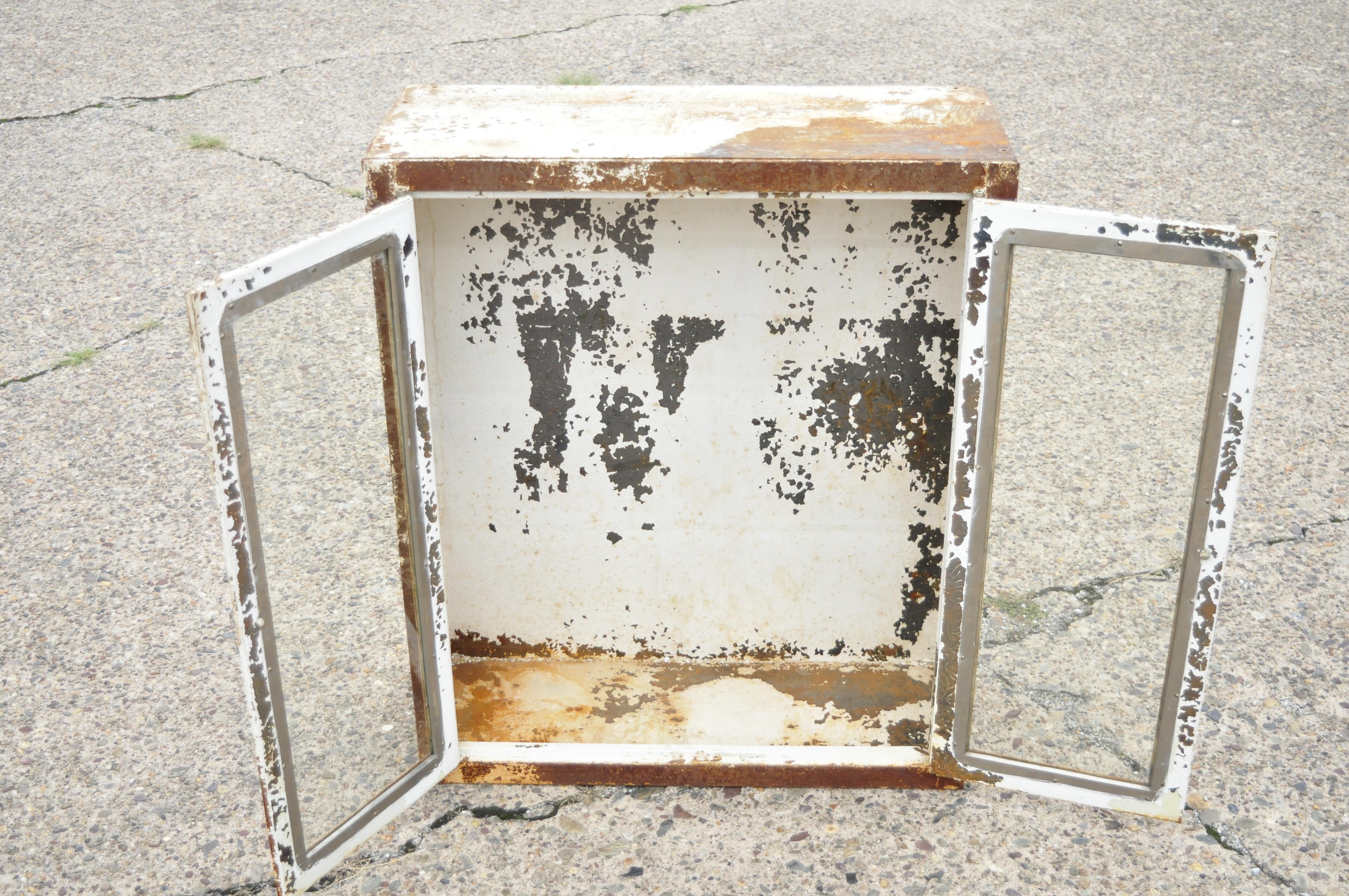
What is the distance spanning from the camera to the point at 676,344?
2.27 m

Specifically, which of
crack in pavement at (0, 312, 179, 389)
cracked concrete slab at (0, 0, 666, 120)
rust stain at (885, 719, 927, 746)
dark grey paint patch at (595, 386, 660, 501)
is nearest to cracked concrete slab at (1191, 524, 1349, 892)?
rust stain at (885, 719, 927, 746)

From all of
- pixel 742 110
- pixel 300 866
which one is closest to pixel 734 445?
pixel 742 110

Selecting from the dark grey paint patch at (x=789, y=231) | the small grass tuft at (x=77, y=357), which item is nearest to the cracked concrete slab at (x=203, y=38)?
the small grass tuft at (x=77, y=357)

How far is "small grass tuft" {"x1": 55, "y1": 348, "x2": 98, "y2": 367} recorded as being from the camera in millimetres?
3766

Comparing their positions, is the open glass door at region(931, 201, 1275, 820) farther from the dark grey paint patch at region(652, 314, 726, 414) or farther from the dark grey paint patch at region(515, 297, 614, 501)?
the dark grey paint patch at region(515, 297, 614, 501)

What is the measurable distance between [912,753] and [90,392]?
2.62 metres

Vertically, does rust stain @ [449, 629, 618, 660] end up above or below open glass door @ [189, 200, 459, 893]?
below

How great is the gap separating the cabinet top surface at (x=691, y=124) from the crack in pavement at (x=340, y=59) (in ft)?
12.5

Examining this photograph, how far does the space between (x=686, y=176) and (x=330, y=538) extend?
95cm

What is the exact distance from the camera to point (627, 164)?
6.28 ft

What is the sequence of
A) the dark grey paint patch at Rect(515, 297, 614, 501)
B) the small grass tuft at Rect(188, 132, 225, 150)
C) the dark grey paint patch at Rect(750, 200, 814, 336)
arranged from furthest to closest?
the small grass tuft at Rect(188, 132, 225, 150) → the dark grey paint patch at Rect(515, 297, 614, 501) → the dark grey paint patch at Rect(750, 200, 814, 336)

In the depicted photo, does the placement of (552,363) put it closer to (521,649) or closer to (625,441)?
(625,441)

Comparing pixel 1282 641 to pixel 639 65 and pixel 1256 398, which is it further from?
pixel 639 65

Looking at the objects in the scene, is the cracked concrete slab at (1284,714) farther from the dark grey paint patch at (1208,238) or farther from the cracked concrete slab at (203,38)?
the cracked concrete slab at (203,38)
